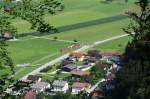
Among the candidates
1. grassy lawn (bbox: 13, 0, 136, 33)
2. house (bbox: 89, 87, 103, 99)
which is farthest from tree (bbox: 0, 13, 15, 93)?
grassy lawn (bbox: 13, 0, 136, 33)

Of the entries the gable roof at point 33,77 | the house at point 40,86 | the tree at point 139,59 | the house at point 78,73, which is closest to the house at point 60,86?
the house at point 40,86

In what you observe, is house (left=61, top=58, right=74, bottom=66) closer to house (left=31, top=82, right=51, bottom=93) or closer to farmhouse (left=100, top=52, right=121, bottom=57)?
farmhouse (left=100, top=52, right=121, bottom=57)

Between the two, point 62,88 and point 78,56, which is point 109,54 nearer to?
point 78,56

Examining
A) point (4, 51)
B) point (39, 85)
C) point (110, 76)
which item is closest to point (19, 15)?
point (4, 51)

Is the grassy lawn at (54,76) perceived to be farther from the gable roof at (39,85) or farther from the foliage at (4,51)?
the foliage at (4,51)

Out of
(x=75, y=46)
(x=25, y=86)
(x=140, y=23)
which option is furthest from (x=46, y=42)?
(x=25, y=86)

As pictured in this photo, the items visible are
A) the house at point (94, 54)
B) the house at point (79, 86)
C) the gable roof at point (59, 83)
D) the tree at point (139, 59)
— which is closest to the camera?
the tree at point (139, 59)
